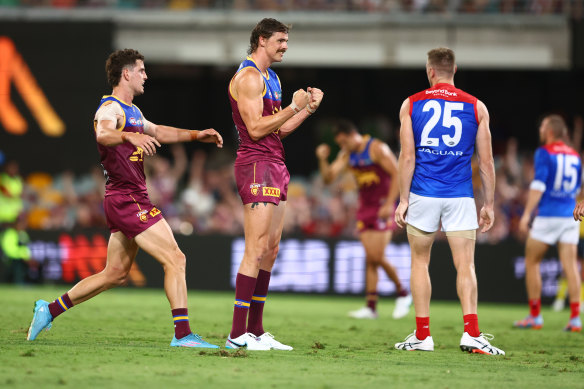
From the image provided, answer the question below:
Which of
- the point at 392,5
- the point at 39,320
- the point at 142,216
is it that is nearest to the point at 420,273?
the point at 142,216

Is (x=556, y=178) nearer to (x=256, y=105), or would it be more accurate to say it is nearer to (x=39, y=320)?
(x=256, y=105)

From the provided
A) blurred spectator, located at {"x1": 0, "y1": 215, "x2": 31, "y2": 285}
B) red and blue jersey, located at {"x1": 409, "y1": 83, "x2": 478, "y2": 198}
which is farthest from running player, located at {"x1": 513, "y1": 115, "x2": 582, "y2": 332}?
blurred spectator, located at {"x1": 0, "y1": 215, "x2": 31, "y2": 285}

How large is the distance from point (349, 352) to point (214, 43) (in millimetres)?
13768

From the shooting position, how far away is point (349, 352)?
23.6 ft

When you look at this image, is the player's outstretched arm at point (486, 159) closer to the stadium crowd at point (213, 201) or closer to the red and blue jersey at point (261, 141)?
the red and blue jersey at point (261, 141)

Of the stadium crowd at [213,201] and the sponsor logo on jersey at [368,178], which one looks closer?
the sponsor logo on jersey at [368,178]

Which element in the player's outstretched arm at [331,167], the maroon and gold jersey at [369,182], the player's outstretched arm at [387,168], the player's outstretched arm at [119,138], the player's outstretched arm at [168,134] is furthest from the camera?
the maroon and gold jersey at [369,182]

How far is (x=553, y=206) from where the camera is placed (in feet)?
34.9

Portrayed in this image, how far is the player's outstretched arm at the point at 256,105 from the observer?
677 cm

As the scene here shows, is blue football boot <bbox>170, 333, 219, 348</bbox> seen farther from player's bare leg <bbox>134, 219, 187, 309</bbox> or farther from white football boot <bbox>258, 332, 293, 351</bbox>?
white football boot <bbox>258, 332, 293, 351</bbox>

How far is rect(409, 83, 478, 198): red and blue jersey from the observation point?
7402mm

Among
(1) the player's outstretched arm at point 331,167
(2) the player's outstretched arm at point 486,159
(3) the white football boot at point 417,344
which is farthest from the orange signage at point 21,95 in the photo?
(2) the player's outstretched arm at point 486,159

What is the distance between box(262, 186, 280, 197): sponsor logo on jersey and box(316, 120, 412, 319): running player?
186 inches

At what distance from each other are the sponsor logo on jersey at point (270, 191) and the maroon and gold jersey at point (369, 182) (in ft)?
17.0
